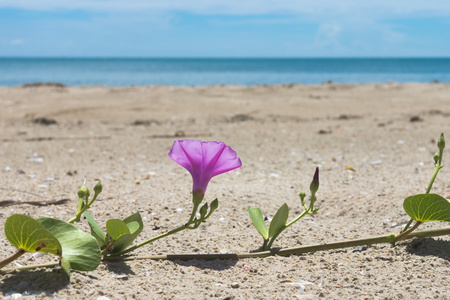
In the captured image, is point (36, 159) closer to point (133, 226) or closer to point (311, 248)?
point (133, 226)

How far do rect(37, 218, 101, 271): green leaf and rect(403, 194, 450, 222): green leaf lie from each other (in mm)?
1010

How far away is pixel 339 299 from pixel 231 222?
83 centimetres

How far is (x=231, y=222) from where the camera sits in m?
2.13

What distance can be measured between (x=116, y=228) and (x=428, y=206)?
1.03 metres

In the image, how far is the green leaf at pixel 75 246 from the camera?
1331 millimetres

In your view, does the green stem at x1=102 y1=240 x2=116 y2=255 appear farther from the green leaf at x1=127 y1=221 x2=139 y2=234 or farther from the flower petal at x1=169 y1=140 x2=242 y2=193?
the flower petal at x1=169 y1=140 x2=242 y2=193

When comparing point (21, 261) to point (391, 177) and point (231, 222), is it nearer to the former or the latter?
point (231, 222)

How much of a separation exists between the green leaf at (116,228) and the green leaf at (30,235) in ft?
0.57

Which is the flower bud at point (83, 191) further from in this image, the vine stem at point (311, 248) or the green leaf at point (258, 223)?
the green leaf at point (258, 223)

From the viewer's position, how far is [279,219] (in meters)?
1.57

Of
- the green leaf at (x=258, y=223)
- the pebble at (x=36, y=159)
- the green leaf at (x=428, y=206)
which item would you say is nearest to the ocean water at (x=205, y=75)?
the pebble at (x=36, y=159)

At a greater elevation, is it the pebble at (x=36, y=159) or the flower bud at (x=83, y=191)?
the flower bud at (x=83, y=191)

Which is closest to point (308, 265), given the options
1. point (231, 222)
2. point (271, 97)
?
point (231, 222)

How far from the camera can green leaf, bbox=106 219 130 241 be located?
1.40 m
